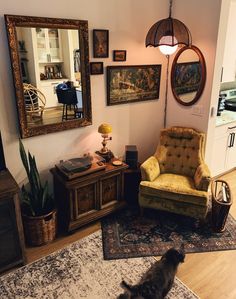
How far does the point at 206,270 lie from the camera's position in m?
2.36

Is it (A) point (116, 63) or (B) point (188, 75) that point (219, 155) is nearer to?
(B) point (188, 75)

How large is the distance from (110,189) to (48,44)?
65.9 inches

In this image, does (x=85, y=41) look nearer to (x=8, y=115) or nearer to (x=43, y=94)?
(x=43, y=94)

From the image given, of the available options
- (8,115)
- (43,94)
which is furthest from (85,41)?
(8,115)

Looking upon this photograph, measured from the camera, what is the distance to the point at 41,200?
2.61 m

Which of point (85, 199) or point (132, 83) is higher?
point (132, 83)

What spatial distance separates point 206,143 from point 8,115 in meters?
2.38

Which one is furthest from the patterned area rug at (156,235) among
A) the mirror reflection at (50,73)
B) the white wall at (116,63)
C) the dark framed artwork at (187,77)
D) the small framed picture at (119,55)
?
the small framed picture at (119,55)

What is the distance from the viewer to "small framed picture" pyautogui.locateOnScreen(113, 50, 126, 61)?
9.90 feet

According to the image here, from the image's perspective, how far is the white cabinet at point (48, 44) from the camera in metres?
2.47

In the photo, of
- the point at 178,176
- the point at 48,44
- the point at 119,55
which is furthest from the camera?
the point at 178,176

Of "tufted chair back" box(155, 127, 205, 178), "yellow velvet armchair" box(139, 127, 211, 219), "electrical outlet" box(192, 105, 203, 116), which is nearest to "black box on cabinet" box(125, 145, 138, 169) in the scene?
"yellow velvet armchair" box(139, 127, 211, 219)

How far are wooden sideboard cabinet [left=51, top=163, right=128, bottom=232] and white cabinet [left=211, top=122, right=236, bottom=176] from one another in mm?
1492

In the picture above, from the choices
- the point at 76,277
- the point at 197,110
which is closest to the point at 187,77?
the point at 197,110
